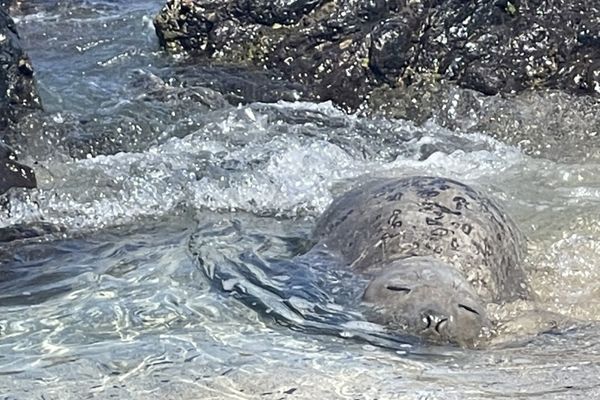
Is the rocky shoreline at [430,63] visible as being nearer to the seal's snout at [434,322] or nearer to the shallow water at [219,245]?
the shallow water at [219,245]

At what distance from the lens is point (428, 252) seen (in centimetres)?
536

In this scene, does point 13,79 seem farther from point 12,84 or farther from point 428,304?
point 428,304

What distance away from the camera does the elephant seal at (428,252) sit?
464cm

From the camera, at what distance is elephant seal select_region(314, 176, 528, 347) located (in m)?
4.64

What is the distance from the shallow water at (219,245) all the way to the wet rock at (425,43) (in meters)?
0.44

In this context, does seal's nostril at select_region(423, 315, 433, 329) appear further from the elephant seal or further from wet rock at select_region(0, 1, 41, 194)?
wet rock at select_region(0, 1, 41, 194)

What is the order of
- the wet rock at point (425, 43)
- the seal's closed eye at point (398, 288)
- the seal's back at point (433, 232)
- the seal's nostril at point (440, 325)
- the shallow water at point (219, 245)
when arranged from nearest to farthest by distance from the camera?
the shallow water at point (219, 245), the seal's nostril at point (440, 325), the seal's closed eye at point (398, 288), the seal's back at point (433, 232), the wet rock at point (425, 43)

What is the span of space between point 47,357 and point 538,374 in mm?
2039

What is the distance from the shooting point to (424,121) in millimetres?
8234

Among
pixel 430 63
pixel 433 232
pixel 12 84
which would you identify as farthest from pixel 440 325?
pixel 12 84

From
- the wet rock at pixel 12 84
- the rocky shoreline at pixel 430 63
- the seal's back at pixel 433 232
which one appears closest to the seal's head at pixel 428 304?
the seal's back at pixel 433 232

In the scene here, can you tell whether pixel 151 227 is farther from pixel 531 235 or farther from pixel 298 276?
pixel 531 235

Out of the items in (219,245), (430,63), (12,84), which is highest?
(12,84)

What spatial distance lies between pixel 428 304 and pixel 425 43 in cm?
428
